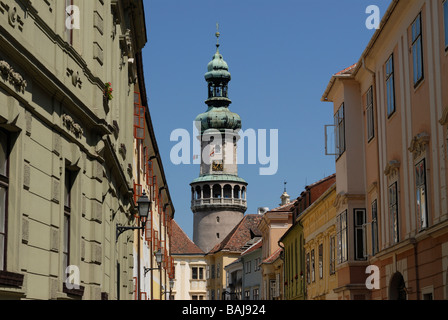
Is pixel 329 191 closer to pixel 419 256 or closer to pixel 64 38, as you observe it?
pixel 419 256

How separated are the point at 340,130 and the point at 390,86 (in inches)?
225

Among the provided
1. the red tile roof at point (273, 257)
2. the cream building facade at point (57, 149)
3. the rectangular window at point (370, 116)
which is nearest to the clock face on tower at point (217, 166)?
the red tile roof at point (273, 257)

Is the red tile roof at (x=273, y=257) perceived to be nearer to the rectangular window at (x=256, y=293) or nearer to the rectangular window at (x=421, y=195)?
the rectangular window at (x=256, y=293)

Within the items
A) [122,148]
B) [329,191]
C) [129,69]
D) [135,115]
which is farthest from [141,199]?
[329,191]

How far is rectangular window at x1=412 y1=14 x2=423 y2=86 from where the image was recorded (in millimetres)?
18469

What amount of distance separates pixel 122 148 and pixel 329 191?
1223cm

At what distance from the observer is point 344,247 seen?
26.9 metres

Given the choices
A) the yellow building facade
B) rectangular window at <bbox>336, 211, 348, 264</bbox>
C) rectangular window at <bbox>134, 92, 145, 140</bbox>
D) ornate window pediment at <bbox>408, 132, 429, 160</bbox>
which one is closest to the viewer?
ornate window pediment at <bbox>408, 132, 429, 160</bbox>

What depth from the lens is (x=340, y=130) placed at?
27.6 metres

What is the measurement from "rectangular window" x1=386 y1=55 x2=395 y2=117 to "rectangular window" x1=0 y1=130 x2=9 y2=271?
1308 cm

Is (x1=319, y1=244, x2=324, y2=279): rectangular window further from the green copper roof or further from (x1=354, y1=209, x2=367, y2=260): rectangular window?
the green copper roof

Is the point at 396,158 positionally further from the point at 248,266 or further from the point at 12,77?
the point at 248,266

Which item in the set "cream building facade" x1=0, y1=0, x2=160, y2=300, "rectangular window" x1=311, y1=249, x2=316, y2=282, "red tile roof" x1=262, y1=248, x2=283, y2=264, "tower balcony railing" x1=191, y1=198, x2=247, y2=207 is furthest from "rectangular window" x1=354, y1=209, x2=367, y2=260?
"tower balcony railing" x1=191, y1=198, x2=247, y2=207

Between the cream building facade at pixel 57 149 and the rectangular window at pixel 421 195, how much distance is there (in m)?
6.40
